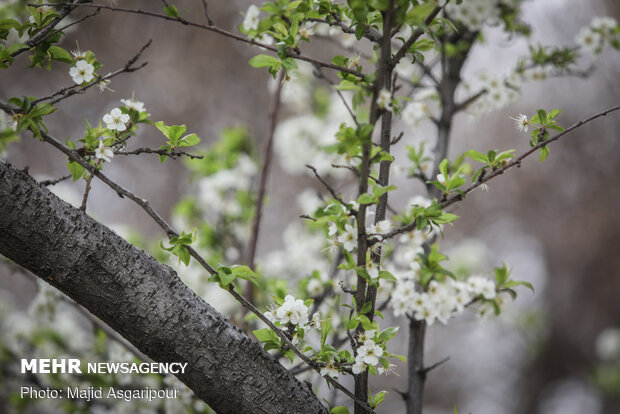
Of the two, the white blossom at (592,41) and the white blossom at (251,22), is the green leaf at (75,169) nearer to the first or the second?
the white blossom at (251,22)

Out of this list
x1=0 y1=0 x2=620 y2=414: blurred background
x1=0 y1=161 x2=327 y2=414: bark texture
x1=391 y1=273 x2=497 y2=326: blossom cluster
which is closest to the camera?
x1=0 y1=161 x2=327 y2=414: bark texture

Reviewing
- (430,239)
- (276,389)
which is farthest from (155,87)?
(276,389)

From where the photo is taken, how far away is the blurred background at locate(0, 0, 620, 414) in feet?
12.7

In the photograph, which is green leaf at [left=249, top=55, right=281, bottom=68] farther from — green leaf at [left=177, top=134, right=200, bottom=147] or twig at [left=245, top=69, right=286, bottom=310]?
twig at [left=245, top=69, right=286, bottom=310]

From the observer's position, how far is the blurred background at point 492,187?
386 cm

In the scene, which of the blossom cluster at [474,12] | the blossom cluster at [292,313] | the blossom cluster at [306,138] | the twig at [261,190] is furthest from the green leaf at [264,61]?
the blossom cluster at [306,138]

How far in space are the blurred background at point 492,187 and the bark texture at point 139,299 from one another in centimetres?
285

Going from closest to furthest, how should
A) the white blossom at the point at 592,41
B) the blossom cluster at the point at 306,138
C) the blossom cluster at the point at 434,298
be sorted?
the blossom cluster at the point at 434,298
the white blossom at the point at 592,41
the blossom cluster at the point at 306,138

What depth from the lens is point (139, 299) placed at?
873 mm

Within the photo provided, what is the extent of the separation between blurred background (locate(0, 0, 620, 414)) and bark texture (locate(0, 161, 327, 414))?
9.34ft

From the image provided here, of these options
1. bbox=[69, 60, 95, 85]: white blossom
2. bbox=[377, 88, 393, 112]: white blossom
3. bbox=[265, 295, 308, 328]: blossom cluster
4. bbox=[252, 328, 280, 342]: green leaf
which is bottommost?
bbox=[252, 328, 280, 342]: green leaf

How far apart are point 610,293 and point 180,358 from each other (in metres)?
4.78

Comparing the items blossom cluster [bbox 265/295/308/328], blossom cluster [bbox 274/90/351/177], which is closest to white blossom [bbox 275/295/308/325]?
blossom cluster [bbox 265/295/308/328]

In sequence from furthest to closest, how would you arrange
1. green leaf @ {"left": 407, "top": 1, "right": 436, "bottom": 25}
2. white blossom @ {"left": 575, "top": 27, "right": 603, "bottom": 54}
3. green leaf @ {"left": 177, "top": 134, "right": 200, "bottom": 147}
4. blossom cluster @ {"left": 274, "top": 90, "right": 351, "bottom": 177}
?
blossom cluster @ {"left": 274, "top": 90, "right": 351, "bottom": 177}
white blossom @ {"left": 575, "top": 27, "right": 603, "bottom": 54}
green leaf @ {"left": 177, "top": 134, "right": 200, "bottom": 147}
green leaf @ {"left": 407, "top": 1, "right": 436, "bottom": 25}
